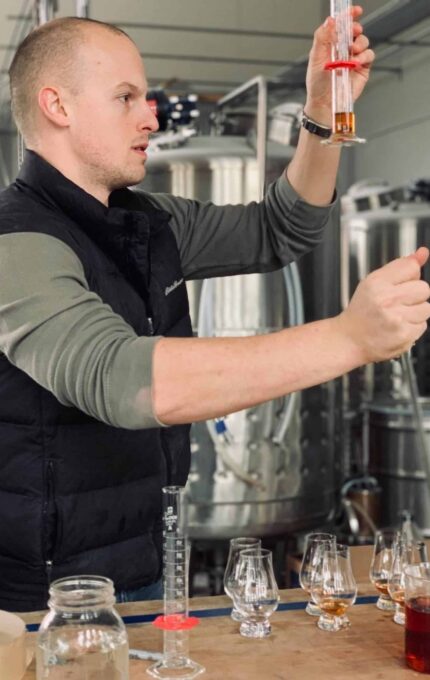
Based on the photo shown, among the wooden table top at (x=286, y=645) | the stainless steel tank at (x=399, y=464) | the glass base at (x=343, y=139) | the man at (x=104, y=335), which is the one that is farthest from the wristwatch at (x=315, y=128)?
the stainless steel tank at (x=399, y=464)

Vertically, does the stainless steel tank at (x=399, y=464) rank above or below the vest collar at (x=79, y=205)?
below

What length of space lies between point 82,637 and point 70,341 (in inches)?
15.0

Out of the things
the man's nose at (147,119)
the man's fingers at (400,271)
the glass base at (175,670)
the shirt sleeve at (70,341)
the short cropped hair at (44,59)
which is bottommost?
the glass base at (175,670)

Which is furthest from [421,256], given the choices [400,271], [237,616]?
[237,616]

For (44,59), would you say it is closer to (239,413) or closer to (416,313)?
(416,313)

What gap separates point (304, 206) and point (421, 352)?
3803mm

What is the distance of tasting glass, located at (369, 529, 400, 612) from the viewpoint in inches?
57.2

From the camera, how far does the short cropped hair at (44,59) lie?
62.1 inches

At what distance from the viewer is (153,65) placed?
9.08m

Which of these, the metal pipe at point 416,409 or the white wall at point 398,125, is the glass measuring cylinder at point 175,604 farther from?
the white wall at point 398,125

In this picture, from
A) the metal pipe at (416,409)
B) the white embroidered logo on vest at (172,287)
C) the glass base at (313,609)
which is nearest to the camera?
the glass base at (313,609)

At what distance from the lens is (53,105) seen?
1.58m

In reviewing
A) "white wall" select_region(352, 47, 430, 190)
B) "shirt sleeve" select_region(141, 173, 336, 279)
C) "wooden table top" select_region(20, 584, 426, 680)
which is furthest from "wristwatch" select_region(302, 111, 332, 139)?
"white wall" select_region(352, 47, 430, 190)

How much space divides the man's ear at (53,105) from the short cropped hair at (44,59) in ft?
0.07
